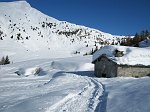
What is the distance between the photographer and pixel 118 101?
19.0 m

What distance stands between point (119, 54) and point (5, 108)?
124ft

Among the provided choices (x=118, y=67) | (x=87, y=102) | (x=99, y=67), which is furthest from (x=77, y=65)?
(x=87, y=102)

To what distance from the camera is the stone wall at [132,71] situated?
167 feet

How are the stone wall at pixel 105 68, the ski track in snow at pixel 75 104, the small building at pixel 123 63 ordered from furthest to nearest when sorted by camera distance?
the stone wall at pixel 105 68, the small building at pixel 123 63, the ski track in snow at pixel 75 104

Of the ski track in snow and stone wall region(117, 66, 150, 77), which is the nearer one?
the ski track in snow

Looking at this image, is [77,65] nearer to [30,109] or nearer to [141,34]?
[30,109]

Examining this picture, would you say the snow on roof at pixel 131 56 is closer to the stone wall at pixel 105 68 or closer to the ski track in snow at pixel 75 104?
the stone wall at pixel 105 68

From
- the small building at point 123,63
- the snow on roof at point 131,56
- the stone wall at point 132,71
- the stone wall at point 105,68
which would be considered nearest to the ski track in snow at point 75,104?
the stone wall at point 132,71

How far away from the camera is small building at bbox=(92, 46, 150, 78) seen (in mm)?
51312

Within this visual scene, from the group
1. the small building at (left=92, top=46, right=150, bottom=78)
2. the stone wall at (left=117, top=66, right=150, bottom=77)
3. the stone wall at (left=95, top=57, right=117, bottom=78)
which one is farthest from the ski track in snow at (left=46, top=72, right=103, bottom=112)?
the stone wall at (left=95, top=57, right=117, bottom=78)

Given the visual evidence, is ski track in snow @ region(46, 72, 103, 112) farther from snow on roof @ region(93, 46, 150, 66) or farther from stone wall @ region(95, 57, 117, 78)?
snow on roof @ region(93, 46, 150, 66)

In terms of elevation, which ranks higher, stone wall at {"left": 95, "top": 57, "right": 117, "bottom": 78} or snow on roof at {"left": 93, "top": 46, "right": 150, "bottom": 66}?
snow on roof at {"left": 93, "top": 46, "right": 150, "bottom": 66}

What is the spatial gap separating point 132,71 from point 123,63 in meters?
2.12

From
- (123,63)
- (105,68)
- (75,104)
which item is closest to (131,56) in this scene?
(123,63)
